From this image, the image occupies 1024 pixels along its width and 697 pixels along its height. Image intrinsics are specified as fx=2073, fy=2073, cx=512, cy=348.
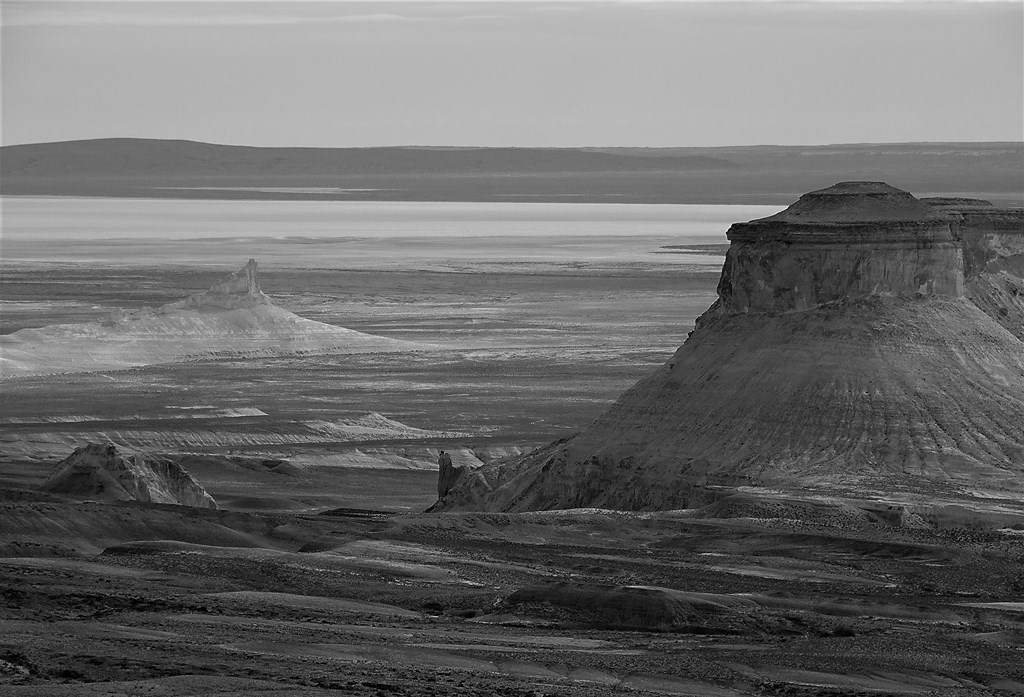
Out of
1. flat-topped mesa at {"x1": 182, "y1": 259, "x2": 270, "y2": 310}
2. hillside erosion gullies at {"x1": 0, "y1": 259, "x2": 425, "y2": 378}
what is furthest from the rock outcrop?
flat-topped mesa at {"x1": 182, "y1": 259, "x2": 270, "y2": 310}

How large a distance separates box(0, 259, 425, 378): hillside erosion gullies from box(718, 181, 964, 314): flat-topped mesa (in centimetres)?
2597

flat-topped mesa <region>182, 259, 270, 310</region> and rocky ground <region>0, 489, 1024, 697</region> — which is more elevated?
flat-topped mesa <region>182, 259, 270, 310</region>

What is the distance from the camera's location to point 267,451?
39.2 meters

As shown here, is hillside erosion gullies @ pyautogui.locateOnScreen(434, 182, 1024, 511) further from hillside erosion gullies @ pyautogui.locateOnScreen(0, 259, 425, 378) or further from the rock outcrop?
hillside erosion gullies @ pyautogui.locateOnScreen(0, 259, 425, 378)

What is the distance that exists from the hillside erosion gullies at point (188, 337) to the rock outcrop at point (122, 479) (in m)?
21.5

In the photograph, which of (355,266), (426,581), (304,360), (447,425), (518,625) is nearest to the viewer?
(518,625)

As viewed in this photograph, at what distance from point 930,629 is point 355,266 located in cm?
7441

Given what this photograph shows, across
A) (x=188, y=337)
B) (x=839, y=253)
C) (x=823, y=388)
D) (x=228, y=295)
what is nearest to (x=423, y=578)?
(x=823, y=388)

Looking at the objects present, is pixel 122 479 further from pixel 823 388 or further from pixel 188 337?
pixel 188 337

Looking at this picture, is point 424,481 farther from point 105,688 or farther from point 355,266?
point 355,266

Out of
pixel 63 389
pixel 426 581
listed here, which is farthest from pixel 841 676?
pixel 63 389

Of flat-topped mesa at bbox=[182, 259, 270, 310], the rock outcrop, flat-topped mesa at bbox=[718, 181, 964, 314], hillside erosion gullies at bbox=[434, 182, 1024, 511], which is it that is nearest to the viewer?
hillside erosion gullies at bbox=[434, 182, 1024, 511]

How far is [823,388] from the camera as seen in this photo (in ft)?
87.8

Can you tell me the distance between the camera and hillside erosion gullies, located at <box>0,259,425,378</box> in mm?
51188
